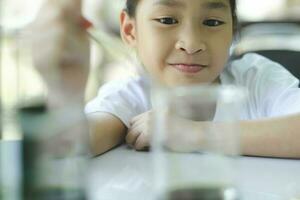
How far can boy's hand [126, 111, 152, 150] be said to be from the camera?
1.01 meters

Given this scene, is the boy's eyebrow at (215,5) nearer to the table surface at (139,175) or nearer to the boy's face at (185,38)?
the boy's face at (185,38)

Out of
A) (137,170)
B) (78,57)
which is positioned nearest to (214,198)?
(78,57)

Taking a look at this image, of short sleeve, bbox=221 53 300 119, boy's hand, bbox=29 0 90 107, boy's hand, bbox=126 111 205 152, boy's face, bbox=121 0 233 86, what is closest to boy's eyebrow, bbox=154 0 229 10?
boy's face, bbox=121 0 233 86

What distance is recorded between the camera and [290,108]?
119 cm

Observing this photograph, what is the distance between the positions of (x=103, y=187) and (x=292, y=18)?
4.04m

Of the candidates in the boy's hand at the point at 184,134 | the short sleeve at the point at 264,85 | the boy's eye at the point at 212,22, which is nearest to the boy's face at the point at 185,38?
the boy's eye at the point at 212,22

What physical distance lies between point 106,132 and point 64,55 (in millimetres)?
555

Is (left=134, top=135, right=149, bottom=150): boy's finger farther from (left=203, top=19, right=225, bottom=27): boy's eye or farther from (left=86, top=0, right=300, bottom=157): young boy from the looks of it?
(left=203, top=19, right=225, bottom=27): boy's eye

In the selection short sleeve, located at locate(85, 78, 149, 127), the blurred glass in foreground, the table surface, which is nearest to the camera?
the blurred glass in foreground

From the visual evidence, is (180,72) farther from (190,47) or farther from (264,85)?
(264,85)

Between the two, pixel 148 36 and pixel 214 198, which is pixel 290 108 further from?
pixel 214 198

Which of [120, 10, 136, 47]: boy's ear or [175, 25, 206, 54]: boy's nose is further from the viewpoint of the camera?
[120, 10, 136, 47]: boy's ear

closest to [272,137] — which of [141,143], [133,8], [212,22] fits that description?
[141,143]

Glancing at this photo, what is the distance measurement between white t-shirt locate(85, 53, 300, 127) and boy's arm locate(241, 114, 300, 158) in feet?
0.53
